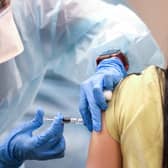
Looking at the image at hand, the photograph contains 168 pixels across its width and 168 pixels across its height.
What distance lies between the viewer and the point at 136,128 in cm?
91

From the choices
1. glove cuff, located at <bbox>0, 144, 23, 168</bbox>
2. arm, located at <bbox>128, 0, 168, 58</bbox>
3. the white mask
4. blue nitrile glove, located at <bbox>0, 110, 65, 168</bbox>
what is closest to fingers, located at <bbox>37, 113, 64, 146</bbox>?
blue nitrile glove, located at <bbox>0, 110, 65, 168</bbox>

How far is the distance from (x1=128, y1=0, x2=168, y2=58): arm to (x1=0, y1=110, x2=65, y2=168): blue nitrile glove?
1037mm

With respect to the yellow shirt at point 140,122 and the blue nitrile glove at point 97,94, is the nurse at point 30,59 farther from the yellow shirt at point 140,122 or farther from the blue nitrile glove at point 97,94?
the yellow shirt at point 140,122

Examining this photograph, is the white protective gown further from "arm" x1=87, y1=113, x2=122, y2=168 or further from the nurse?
"arm" x1=87, y1=113, x2=122, y2=168

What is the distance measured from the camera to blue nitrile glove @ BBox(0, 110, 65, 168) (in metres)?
1.10

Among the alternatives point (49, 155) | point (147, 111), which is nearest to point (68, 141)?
point (49, 155)

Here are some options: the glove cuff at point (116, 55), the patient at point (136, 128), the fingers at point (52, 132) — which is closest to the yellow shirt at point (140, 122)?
the patient at point (136, 128)

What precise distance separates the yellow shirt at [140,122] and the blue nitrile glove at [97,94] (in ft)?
0.10

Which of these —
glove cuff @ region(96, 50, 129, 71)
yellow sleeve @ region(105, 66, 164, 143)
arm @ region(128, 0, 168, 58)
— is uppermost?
yellow sleeve @ region(105, 66, 164, 143)

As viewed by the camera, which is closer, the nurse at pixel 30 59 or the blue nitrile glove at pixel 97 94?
the blue nitrile glove at pixel 97 94

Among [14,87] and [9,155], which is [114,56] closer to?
[14,87]

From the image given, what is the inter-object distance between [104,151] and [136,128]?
104 mm

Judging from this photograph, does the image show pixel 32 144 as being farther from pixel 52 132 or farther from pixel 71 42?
pixel 71 42

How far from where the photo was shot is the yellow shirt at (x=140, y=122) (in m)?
0.90
